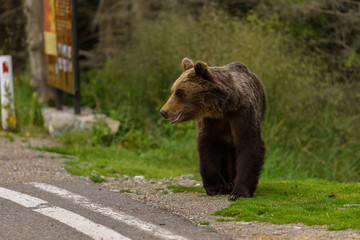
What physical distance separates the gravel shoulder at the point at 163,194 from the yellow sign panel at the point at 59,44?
1.77m

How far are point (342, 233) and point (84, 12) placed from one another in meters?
13.1

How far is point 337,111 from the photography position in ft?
36.7

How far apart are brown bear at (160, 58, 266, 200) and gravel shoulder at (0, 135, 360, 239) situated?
1.05ft

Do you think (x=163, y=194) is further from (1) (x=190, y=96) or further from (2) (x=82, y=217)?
(2) (x=82, y=217)

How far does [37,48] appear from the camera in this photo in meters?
12.5

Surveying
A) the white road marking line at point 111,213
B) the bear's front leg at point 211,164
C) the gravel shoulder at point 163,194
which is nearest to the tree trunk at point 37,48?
the gravel shoulder at point 163,194

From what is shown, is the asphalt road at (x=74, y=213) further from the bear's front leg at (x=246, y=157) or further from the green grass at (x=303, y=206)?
the bear's front leg at (x=246, y=157)

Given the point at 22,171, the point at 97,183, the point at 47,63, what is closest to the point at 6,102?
the point at 47,63

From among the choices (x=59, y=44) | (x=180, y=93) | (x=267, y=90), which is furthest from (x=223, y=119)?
(x=59, y=44)

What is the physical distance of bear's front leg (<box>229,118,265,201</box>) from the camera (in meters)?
5.89

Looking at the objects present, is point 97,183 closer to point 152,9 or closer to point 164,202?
point 164,202

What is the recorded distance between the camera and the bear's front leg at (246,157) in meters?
5.89

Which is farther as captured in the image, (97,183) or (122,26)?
(122,26)

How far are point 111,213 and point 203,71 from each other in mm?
1609
